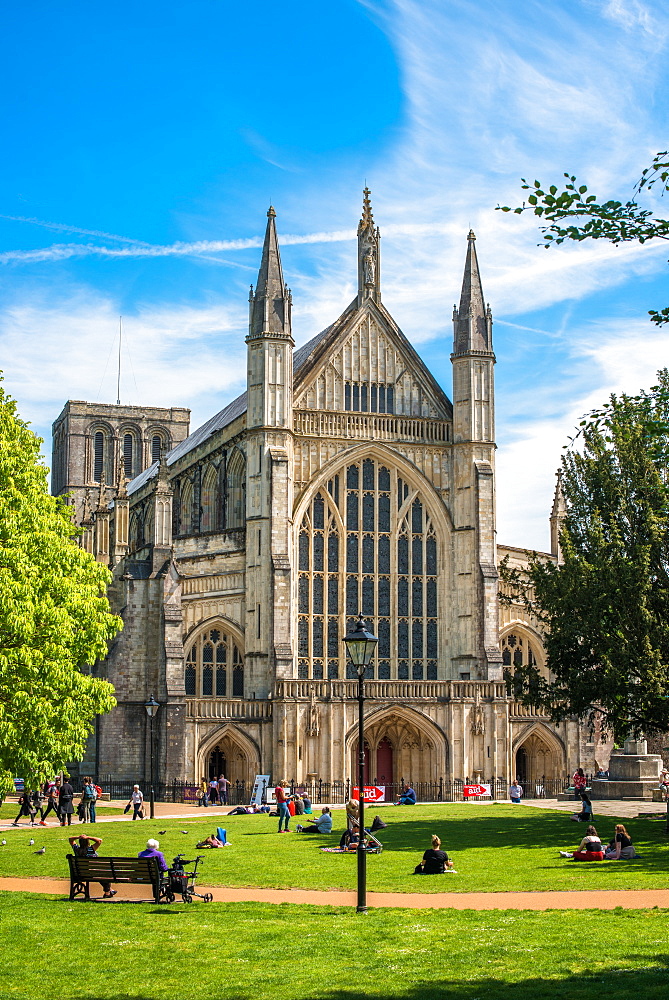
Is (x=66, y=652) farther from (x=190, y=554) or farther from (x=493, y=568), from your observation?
(x=493, y=568)

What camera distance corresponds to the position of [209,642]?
174ft

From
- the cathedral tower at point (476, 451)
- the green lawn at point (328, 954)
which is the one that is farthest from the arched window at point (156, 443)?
the green lawn at point (328, 954)

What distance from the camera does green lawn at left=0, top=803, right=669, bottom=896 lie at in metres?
23.0

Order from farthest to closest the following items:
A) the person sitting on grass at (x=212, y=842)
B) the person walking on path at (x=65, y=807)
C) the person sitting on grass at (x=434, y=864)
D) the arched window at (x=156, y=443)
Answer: the arched window at (x=156, y=443)
the person walking on path at (x=65, y=807)
the person sitting on grass at (x=212, y=842)
the person sitting on grass at (x=434, y=864)

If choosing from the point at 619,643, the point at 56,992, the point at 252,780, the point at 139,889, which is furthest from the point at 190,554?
the point at 56,992

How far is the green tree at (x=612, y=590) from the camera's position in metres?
34.0

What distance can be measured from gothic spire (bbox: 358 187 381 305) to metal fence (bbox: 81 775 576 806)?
68.0 feet

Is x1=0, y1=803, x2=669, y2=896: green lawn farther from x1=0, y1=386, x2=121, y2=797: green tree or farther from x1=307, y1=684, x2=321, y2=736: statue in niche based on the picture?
x1=307, y1=684, x2=321, y2=736: statue in niche

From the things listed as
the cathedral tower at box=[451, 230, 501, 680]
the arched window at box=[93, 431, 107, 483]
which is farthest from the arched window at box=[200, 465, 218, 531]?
the arched window at box=[93, 431, 107, 483]

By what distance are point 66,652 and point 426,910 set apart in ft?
32.4

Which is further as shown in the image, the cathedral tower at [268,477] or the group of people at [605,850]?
the cathedral tower at [268,477]

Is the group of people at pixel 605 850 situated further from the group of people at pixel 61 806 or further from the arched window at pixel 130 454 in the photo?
the arched window at pixel 130 454

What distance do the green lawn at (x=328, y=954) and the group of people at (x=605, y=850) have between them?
7210 mm

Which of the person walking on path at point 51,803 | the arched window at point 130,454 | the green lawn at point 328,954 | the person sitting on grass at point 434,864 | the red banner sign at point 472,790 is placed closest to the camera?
the green lawn at point 328,954
